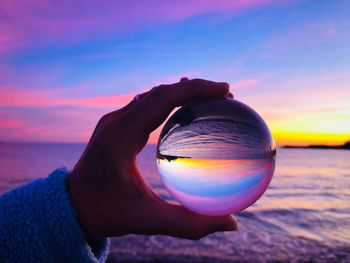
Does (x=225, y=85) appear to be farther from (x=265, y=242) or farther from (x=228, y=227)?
(x=265, y=242)

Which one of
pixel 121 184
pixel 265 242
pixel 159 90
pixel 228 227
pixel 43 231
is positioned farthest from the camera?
pixel 265 242

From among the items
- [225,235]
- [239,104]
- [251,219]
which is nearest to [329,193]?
[251,219]

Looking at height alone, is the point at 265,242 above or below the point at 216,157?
below

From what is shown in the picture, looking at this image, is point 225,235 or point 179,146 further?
point 225,235

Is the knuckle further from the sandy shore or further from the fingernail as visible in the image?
the sandy shore

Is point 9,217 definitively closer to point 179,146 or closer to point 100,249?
point 100,249

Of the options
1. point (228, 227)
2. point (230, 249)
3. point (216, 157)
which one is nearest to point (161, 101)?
point (216, 157)

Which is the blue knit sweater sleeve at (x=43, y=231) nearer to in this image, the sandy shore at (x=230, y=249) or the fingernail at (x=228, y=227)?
the fingernail at (x=228, y=227)
